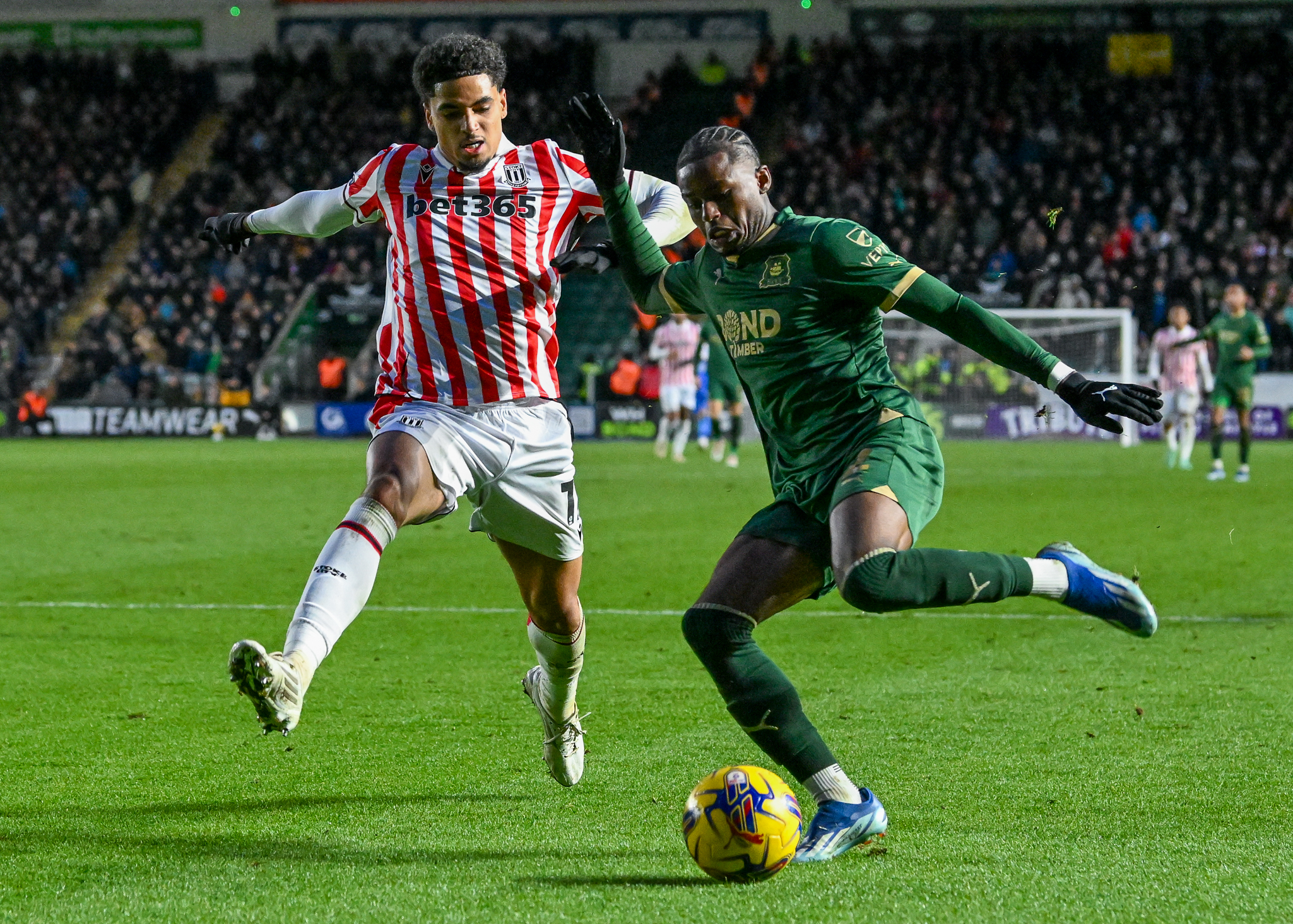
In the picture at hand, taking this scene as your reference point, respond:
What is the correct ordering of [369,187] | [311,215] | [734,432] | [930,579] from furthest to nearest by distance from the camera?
1. [734,432]
2. [311,215]
3. [369,187]
4. [930,579]

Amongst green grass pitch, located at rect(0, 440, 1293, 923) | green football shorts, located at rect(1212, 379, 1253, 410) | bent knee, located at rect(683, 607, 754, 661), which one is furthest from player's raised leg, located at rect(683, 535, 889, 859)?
green football shorts, located at rect(1212, 379, 1253, 410)

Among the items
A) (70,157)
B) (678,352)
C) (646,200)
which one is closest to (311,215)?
(646,200)

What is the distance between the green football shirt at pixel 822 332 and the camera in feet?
13.5

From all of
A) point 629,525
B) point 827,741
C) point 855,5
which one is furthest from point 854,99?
point 827,741

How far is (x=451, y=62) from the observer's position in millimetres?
4637

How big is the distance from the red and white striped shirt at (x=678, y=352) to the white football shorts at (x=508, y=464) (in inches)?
679

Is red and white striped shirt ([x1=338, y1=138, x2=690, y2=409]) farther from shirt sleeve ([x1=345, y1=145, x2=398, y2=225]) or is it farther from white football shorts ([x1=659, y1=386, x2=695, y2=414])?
white football shorts ([x1=659, y1=386, x2=695, y2=414])

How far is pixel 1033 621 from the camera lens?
825 centimetres

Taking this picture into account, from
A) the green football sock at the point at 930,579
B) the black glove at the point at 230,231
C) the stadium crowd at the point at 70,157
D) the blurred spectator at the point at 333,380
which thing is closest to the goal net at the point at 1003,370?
the blurred spectator at the point at 333,380

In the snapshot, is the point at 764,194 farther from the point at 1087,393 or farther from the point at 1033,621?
the point at 1033,621

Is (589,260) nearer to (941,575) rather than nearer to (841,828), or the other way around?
(941,575)

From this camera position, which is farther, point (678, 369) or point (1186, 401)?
point (678, 369)

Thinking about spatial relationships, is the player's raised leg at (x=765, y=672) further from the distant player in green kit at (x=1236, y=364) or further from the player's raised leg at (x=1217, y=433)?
the player's raised leg at (x=1217, y=433)

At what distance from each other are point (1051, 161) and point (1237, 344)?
1355cm
